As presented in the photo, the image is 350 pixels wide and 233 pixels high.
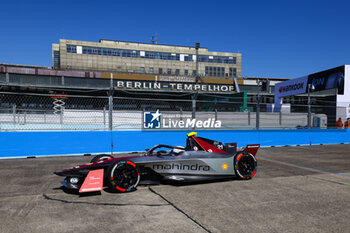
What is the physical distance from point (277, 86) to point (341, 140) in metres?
11.4

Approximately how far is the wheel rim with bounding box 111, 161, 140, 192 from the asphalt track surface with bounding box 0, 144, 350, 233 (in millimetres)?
161

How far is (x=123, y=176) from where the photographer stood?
4.81m

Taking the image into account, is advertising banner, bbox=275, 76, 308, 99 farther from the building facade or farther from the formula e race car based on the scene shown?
the building facade

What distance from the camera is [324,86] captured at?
18938mm

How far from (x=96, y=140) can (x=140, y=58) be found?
181 feet

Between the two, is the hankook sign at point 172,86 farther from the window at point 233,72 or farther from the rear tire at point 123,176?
the rear tire at point 123,176

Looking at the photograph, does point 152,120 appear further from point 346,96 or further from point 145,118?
point 346,96

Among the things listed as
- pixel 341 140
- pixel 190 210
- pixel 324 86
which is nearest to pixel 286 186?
pixel 190 210

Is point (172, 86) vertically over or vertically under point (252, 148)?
over

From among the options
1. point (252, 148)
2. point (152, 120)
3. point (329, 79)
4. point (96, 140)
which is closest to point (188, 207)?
point (252, 148)

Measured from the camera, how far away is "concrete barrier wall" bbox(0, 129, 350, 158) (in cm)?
911

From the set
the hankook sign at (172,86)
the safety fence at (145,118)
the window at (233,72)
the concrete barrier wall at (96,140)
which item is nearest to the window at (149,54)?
the window at (233,72)

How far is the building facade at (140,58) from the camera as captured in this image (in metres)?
58.2

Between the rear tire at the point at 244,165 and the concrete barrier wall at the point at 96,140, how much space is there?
5.07 m
